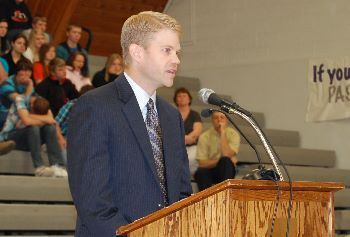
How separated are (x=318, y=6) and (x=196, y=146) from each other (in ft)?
8.59

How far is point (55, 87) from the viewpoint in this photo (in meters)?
7.33

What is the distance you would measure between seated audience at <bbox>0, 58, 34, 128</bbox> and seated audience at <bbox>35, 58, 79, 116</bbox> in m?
0.22

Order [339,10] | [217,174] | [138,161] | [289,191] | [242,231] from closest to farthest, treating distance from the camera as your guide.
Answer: [242,231], [289,191], [138,161], [217,174], [339,10]

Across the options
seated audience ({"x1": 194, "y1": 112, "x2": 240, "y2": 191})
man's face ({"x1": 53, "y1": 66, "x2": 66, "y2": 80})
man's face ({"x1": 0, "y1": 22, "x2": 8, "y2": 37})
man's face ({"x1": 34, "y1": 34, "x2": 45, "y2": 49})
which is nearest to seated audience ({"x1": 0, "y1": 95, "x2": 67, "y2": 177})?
man's face ({"x1": 53, "y1": 66, "x2": 66, "y2": 80})

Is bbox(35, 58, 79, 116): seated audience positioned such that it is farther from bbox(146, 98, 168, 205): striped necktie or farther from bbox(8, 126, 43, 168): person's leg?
bbox(146, 98, 168, 205): striped necktie

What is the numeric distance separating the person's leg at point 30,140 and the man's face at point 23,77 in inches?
21.7

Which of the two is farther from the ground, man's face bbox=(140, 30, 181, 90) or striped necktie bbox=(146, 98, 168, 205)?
man's face bbox=(140, 30, 181, 90)

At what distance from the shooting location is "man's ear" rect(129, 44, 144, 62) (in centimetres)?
272

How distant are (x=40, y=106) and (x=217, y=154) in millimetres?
1636

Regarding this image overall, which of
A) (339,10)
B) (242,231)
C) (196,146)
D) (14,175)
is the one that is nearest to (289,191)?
(242,231)

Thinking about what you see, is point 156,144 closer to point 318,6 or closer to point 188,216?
point 188,216

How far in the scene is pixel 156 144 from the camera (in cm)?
274

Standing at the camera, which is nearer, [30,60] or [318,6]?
[30,60]

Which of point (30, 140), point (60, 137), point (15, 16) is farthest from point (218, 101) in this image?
Answer: point (15, 16)
